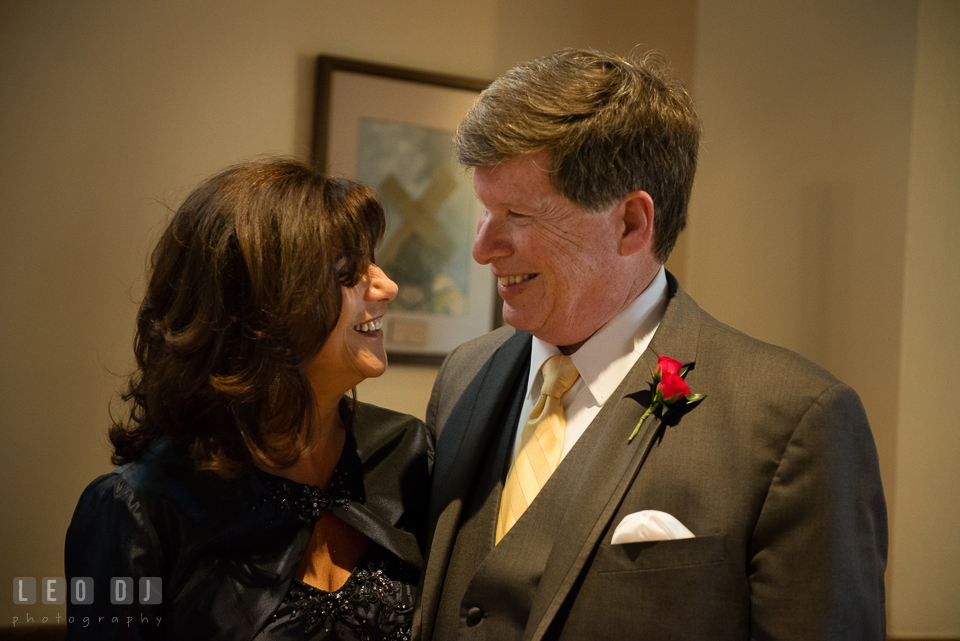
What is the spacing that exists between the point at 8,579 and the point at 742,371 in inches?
90.3

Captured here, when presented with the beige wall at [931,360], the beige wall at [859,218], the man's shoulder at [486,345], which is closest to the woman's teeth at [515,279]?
the man's shoulder at [486,345]

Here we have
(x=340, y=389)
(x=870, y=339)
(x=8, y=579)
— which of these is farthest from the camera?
(x=870, y=339)

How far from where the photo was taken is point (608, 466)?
1383 mm

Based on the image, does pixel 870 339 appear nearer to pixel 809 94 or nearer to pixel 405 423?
pixel 809 94

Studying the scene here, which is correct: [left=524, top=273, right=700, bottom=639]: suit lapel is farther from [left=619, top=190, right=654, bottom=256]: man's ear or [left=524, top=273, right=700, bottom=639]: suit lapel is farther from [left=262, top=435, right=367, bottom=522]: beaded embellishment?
[left=262, top=435, right=367, bottom=522]: beaded embellishment

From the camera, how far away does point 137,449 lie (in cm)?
162

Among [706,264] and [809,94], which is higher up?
[809,94]

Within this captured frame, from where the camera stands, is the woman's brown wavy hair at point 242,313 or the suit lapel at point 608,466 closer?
the suit lapel at point 608,466

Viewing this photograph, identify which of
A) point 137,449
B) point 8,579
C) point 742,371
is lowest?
point 8,579

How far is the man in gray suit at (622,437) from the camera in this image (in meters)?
1.28

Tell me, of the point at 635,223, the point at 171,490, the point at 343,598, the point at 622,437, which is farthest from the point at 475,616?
the point at 635,223

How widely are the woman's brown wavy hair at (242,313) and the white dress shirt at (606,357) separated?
1.60ft

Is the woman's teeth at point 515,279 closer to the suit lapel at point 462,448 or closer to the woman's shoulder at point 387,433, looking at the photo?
the suit lapel at point 462,448

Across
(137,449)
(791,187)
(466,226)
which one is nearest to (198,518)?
(137,449)
